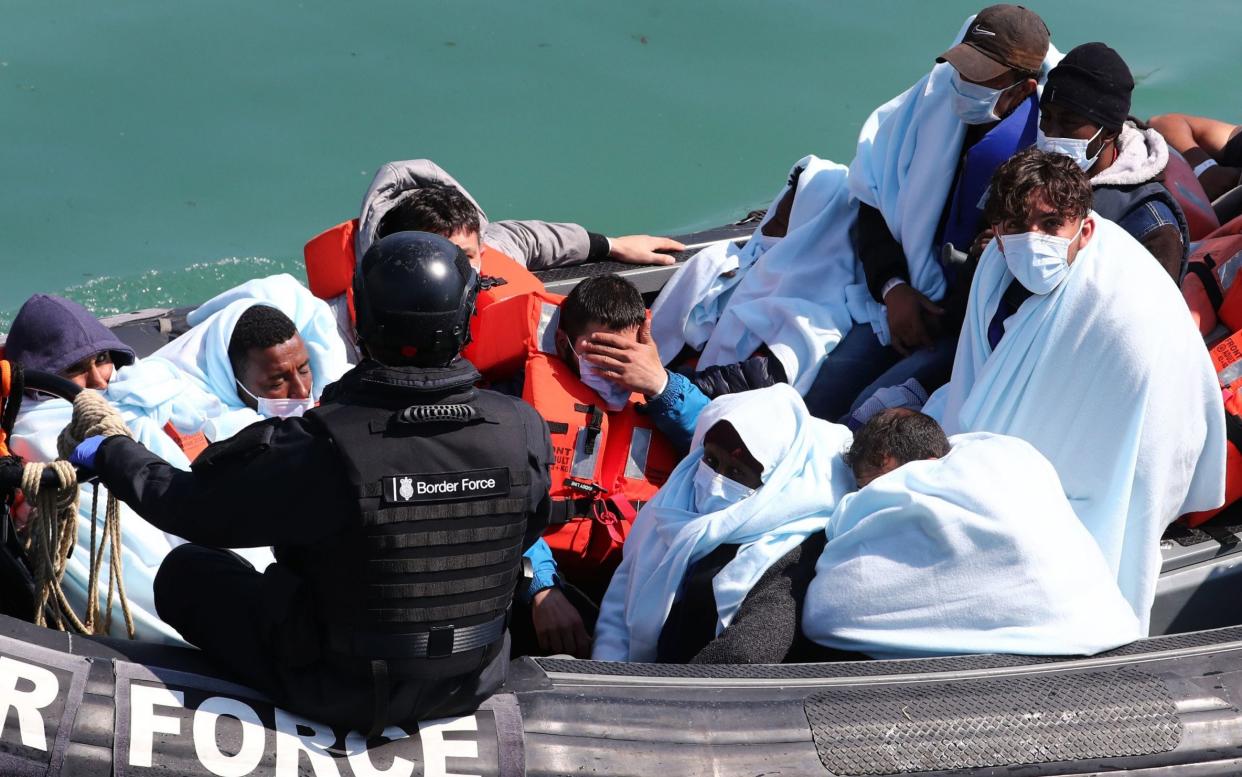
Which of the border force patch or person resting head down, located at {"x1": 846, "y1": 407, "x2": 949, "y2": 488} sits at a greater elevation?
the border force patch

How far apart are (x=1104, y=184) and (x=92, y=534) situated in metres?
2.26

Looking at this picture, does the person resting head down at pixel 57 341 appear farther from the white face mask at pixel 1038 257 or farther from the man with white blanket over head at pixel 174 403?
the white face mask at pixel 1038 257

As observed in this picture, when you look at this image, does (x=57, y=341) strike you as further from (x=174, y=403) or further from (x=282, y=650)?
(x=282, y=650)

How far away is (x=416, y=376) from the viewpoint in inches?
79.5

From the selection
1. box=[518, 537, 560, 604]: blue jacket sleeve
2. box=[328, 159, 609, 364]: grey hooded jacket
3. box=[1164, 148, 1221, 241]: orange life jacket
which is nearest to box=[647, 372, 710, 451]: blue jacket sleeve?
box=[518, 537, 560, 604]: blue jacket sleeve

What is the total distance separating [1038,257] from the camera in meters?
2.92

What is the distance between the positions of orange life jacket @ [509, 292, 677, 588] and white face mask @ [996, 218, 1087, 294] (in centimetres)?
86

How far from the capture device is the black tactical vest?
6.56 feet

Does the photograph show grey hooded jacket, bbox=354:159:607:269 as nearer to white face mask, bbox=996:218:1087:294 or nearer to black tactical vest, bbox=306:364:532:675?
white face mask, bbox=996:218:1087:294

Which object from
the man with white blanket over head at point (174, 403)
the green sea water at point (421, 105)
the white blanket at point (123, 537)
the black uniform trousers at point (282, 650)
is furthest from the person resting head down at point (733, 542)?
the green sea water at point (421, 105)

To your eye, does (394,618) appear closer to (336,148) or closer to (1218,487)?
(1218,487)

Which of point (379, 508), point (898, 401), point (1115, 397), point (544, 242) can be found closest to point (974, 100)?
point (898, 401)

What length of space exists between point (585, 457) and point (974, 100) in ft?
4.01

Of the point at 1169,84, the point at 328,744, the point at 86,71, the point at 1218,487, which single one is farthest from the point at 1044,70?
the point at 86,71
